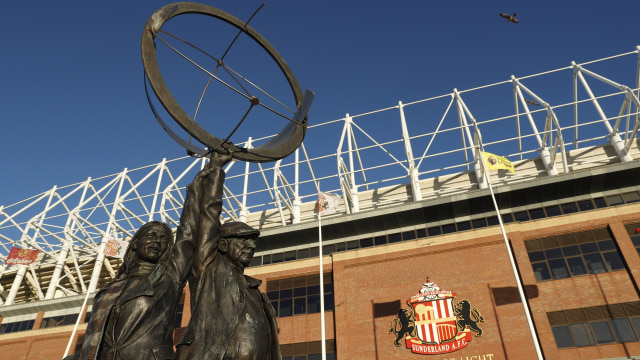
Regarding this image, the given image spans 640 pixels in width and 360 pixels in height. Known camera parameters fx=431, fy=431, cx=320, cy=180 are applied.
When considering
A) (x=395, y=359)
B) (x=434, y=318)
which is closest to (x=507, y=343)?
(x=434, y=318)

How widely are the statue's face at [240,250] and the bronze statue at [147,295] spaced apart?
42 centimetres

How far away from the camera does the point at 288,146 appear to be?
6.52 meters

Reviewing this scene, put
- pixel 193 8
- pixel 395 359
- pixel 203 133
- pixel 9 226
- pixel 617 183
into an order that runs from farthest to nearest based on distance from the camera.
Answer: pixel 9 226 → pixel 617 183 → pixel 395 359 → pixel 193 8 → pixel 203 133

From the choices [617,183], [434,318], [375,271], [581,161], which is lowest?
[434,318]

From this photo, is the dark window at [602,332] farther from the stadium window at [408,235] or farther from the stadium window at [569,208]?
the stadium window at [408,235]

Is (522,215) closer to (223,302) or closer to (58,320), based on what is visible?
(223,302)

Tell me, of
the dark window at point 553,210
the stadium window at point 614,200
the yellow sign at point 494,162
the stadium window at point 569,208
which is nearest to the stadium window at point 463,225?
the yellow sign at point 494,162

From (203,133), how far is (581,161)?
33255mm

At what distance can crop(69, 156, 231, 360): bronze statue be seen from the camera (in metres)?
4.25

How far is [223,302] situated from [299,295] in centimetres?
2445

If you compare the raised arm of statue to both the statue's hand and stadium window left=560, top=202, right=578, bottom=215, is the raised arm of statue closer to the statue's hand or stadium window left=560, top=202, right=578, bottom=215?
the statue's hand

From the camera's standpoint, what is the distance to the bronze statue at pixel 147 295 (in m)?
4.25

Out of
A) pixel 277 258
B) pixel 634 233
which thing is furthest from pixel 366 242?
pixel 634 233

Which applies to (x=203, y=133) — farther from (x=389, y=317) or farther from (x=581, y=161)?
(x=581, y=161)
